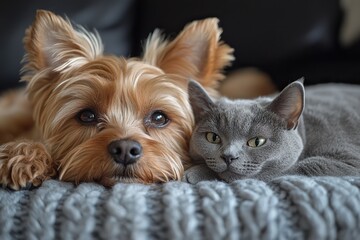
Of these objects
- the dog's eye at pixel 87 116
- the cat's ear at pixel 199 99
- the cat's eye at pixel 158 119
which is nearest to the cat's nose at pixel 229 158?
the cat's ear at pixel 199 99

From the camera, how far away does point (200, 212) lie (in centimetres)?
106

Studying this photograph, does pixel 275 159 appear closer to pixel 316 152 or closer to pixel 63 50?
pixel 316 152

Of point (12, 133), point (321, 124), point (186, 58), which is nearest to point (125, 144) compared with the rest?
point (186, 58)

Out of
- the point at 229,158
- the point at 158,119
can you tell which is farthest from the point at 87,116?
the point at 229,158

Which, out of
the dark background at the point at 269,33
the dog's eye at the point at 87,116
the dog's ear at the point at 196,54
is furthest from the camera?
the dark background at the point at 269,33

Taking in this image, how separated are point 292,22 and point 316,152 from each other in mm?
966

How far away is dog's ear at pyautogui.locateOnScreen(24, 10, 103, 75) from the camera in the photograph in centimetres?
157

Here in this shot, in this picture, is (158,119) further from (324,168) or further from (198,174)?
(324,168)

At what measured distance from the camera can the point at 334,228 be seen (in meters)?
1.01

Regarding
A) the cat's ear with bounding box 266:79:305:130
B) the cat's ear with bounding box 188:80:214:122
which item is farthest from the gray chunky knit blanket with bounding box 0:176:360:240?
the cat's ear with bounding box 188:80:214:122

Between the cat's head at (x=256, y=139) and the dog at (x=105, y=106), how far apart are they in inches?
6.0

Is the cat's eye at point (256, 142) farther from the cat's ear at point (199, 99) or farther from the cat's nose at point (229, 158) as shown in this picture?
the cat's ear at point (199, 99)

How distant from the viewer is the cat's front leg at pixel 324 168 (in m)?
1.26

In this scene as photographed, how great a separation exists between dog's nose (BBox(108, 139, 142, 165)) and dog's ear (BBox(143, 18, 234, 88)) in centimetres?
47
